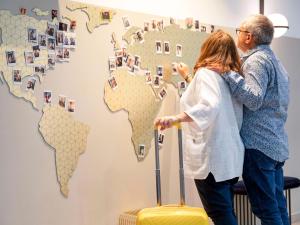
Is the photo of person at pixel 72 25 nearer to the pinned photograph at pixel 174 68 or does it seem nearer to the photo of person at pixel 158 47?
the photo of person at pixel 158 47

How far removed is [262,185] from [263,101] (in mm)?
395

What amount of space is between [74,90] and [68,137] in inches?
9.8

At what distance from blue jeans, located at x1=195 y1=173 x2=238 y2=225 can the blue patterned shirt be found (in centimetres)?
24

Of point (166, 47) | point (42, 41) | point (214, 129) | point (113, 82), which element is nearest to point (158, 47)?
point (166, 47)

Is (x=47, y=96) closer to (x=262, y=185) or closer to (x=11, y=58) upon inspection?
(x=11, y=58)

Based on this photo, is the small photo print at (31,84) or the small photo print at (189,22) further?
the small photo print at (189,22)

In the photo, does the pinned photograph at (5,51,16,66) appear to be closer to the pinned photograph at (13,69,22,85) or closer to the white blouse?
the pinned photograph at (13,69,22,85)

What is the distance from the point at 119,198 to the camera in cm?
293

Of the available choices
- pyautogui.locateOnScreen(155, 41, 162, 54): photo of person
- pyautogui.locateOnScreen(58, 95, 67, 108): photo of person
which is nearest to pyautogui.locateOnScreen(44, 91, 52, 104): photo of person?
pyautogui.locateOnScreen(58, 95, 67, 108): photo of person

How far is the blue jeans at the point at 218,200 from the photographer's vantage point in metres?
2.36

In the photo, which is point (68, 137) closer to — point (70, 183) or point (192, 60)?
point (70, 183)

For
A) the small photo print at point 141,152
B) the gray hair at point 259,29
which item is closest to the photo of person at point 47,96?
the small photo print at point 141,152

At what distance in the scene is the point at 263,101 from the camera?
240 centimetres

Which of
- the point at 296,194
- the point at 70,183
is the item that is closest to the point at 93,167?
the point at 70,183
